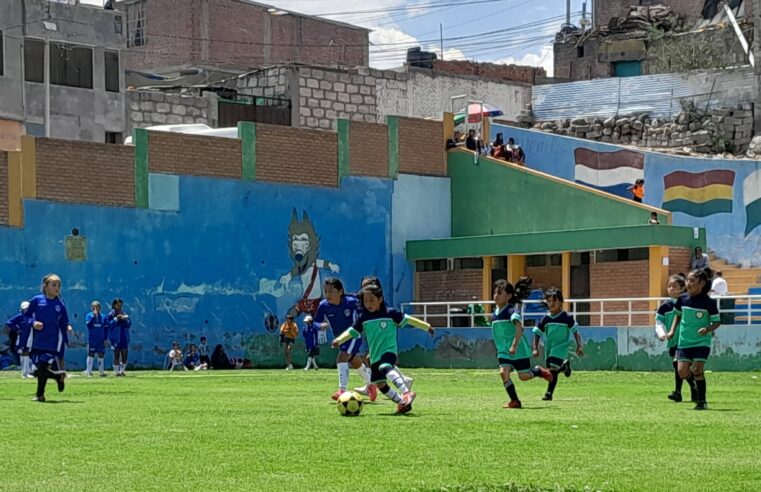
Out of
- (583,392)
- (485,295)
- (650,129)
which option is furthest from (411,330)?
(583,392)

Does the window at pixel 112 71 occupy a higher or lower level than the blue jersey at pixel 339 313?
higher

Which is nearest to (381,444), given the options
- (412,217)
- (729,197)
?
(729,197)

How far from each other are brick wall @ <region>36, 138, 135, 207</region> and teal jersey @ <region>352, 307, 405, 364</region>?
80.1ft

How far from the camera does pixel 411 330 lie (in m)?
44.8

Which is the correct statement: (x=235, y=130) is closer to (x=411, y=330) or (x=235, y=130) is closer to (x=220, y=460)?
(x=411, y=330)

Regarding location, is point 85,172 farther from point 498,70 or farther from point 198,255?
point 498,70

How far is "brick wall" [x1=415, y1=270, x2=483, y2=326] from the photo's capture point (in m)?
46.9

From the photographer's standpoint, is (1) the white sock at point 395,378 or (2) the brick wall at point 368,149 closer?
(1) the white sock at point 395,378

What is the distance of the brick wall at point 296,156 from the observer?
1807 inches

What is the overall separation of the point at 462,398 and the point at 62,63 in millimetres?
33123

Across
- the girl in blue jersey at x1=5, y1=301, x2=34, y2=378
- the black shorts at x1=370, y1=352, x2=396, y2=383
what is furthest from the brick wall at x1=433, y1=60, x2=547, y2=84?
the black shorts at x1=370, y1=352, x2=396, y2=383

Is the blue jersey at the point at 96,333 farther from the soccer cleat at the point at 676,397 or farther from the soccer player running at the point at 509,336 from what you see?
the soccer cleat at the point at 676,397

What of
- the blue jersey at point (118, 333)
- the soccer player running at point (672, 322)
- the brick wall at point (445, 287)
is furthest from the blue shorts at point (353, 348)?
the brick wall at point (445, 287)

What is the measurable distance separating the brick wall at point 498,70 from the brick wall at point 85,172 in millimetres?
29310
